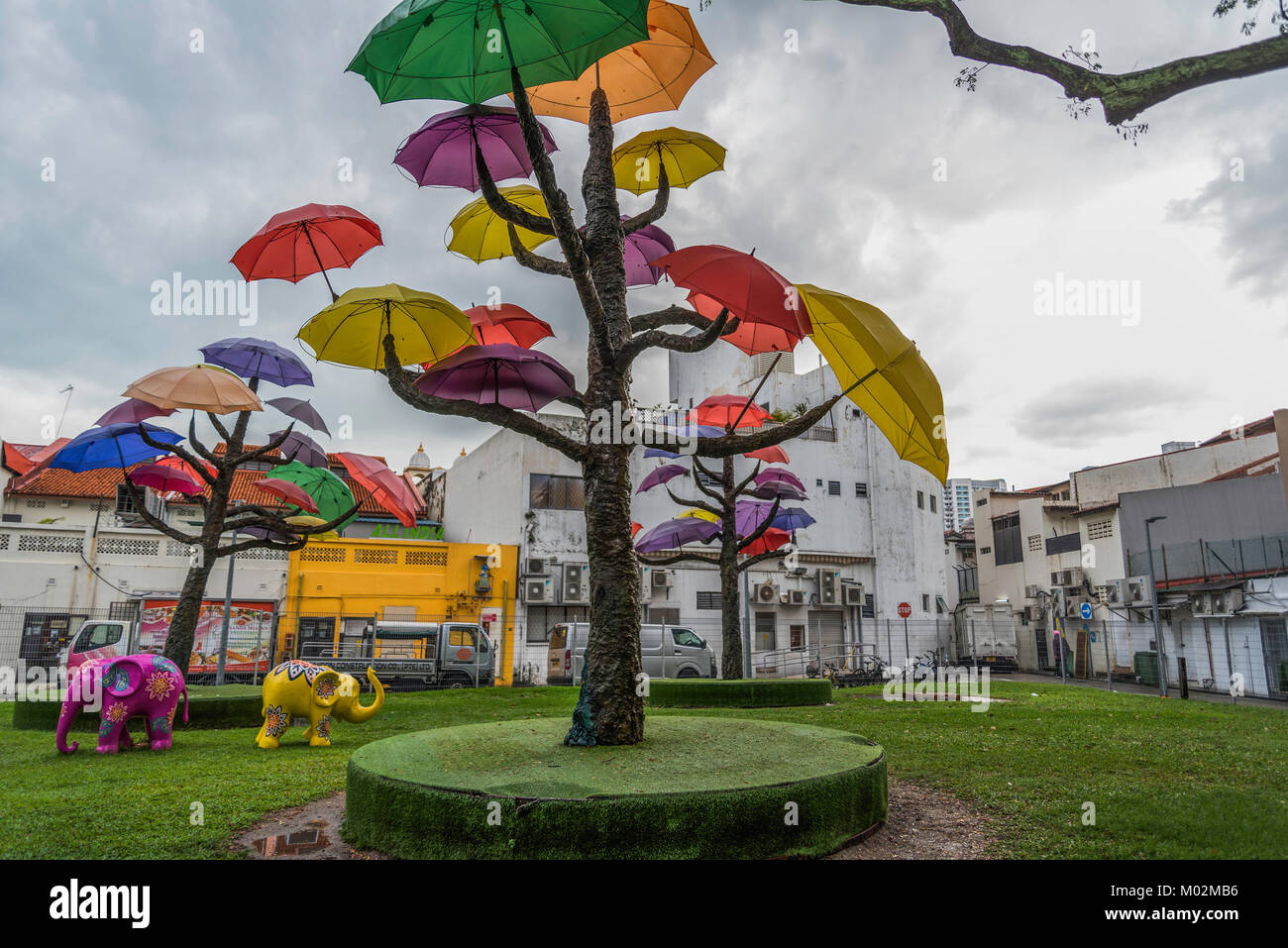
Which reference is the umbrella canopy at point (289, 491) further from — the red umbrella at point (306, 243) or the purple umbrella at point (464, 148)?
the purple umbrella at point (464, 148)

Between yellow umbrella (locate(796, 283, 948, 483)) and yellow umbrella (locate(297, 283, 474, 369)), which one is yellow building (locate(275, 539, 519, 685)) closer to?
yellow umbrella (locate(297, 283, 474, 369))

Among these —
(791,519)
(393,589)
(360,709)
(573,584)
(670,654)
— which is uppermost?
(791,519)

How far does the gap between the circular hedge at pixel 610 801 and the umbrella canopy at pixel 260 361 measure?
7927 mm

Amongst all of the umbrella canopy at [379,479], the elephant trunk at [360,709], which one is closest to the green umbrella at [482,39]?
the elephant trunk at [360,709]

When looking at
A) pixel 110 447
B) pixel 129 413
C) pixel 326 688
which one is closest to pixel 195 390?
pixel 129 413

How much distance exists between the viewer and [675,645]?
862 inches

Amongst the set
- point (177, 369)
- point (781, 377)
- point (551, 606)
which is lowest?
point (551, 606)

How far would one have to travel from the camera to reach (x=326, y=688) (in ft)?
31.4

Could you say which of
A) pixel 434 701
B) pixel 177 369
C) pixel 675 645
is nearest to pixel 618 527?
pixel 177 369

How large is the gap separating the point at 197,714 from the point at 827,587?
2383 centimetres

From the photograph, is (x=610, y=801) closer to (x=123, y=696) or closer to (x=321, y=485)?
(x=123, y=696)

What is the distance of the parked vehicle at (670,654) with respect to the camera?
70.6ft
